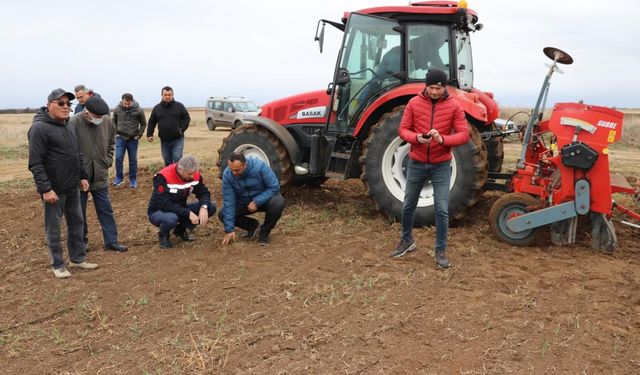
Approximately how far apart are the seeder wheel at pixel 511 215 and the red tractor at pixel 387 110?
0.94 feet

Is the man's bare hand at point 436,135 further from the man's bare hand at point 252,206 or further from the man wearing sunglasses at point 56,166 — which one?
the man wearing sunglasses at point 56,166

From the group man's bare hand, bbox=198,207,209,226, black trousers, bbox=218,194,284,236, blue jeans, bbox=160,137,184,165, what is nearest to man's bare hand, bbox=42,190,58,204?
man's bare hand, bbox=198,207,209,226

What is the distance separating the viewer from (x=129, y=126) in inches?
316

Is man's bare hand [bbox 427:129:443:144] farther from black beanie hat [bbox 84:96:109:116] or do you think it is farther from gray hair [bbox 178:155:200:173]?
black beanie hat [bbox 84:96:109:116]

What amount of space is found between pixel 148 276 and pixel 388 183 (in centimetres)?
259

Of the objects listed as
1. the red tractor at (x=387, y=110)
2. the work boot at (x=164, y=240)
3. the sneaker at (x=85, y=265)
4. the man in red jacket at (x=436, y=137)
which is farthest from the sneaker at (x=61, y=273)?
the man in red jacket at (x=436, y=137)

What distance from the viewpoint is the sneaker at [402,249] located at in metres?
4.62

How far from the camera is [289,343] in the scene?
3201mm

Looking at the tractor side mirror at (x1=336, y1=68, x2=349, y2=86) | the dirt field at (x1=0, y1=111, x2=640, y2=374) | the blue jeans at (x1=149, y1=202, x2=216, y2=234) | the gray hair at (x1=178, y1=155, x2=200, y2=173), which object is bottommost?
the dirt field at (x1=0, y1=111, x2=640, y2=374)

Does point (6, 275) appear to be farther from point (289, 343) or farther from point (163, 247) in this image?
point (289, 343)

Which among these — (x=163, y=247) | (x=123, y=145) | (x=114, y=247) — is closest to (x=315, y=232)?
(x=163, y=247)

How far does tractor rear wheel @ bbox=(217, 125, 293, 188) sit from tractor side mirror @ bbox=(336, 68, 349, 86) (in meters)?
1.07

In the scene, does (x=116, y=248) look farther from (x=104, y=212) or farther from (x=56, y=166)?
(x=56, y=166)

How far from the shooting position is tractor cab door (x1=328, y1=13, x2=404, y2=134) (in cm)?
581
